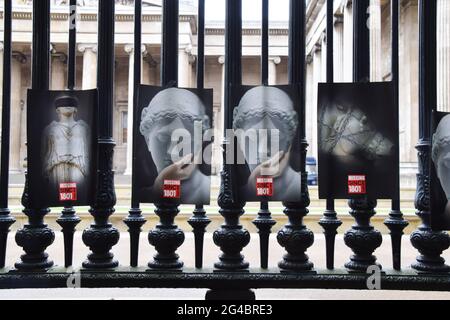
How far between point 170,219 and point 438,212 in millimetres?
1365

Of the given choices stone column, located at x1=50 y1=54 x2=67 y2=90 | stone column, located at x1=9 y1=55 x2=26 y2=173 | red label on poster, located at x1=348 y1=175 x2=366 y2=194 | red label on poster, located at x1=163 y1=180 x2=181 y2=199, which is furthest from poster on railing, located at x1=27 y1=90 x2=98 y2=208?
stone column, located at x1=50 y1=54 x2=67 y2=90

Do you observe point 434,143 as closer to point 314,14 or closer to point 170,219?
point 170,219

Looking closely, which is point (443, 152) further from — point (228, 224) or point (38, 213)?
point (38, 213)

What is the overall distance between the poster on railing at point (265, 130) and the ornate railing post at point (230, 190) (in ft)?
0.15

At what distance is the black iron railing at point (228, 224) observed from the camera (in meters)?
2.09

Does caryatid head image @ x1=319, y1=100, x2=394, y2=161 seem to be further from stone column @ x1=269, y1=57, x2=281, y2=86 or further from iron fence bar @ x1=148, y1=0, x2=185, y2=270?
stone column @ x1=269, y1=57, x2=281, y2=86

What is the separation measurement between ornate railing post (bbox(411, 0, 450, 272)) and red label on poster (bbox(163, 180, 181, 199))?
4.06 feet

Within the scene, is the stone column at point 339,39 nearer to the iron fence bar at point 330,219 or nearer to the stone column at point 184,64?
the stone column at point 184,64

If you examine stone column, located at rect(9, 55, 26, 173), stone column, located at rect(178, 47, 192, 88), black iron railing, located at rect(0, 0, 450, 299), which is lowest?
black iron railing, located at rect(0, 0, 450, 299)

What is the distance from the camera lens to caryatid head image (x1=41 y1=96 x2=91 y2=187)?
214 centimetres

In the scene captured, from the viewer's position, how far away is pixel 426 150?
6.87ft

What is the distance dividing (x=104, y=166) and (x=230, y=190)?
680 millimetres

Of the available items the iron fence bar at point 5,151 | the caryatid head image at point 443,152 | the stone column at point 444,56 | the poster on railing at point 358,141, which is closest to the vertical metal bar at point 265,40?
the poster on railing at point 358,141

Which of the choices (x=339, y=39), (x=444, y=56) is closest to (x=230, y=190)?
(x=444, y=56)
